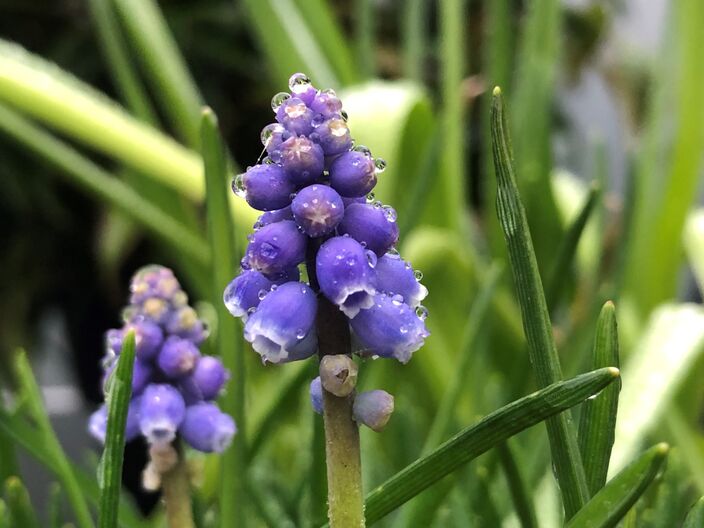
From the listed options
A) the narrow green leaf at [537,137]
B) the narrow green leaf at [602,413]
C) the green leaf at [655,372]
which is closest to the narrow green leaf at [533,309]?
the narrow green leaf at [602,413]

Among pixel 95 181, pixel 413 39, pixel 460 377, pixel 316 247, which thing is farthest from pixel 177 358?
pixel 413 39

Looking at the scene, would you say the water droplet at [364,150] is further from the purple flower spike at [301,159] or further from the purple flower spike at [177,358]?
the purple flower spike at [177,358]

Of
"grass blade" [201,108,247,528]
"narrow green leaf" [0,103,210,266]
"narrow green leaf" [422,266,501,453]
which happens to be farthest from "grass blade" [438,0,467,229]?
"grass blade" [201,108,247,528]

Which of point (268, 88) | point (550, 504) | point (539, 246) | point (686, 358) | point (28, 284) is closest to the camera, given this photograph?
point (550, 504)

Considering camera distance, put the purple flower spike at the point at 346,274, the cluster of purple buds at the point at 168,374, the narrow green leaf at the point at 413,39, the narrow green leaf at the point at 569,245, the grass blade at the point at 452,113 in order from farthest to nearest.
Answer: the narrow green leaf at the point at 413,39 → the grass blade at the point at 452,113 → the narrow green leaf at the point at 569,245 → the cluster of purple buds at the point at 168,374 → the purple flower spike at the point at 346,274

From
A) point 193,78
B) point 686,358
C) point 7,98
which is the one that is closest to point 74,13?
point 193,78

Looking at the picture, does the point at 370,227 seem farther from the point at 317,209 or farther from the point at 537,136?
the point at 537,136

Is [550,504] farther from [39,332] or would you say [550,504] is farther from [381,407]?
[39,332]
